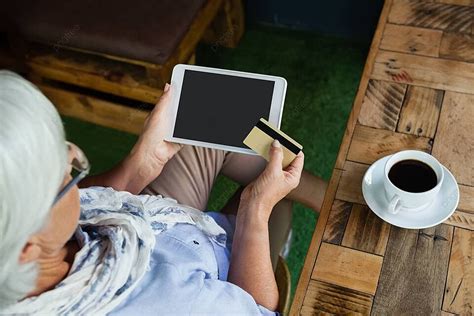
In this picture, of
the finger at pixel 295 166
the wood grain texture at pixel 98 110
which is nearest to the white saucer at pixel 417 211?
the finger at pixel 295 166

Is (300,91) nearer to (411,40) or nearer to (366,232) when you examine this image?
(411,40)

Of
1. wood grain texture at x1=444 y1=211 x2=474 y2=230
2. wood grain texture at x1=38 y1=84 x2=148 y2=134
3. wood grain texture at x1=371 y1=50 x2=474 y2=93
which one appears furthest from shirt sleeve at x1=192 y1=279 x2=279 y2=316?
wood grain texture at x1=38 y1=84 x2=148 y2=134

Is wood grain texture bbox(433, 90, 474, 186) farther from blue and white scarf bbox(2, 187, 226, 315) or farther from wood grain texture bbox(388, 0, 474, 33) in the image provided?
blue and white scarf bbox(2, 187, 226, 315)

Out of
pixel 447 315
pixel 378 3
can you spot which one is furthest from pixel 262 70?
pixel 447 315

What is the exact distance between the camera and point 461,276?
0.81 meters

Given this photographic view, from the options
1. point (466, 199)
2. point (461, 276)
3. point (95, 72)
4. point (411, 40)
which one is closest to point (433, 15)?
point (411, 40)

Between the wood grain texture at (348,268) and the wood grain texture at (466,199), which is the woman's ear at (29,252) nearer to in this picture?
the wood grain texture at (348,268)

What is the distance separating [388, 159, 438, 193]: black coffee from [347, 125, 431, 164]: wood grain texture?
0.08m

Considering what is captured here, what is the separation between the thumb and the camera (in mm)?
906

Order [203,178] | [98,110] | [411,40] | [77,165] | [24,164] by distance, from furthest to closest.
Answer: [98,110] → [203,178] → [411,40] → [77,165] → [24,164]

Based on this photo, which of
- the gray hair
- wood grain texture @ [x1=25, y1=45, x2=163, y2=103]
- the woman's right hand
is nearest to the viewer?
the gray hair

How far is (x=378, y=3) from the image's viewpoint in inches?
73.6

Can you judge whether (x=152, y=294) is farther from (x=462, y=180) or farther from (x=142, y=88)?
(x=142, y=88)

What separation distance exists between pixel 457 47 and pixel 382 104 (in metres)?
0.19
